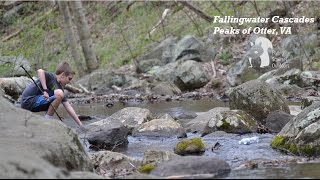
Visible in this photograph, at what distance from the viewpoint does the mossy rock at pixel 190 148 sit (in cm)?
716

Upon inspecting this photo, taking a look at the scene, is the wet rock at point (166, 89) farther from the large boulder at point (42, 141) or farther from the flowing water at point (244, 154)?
the large boulder at point (42, 141)

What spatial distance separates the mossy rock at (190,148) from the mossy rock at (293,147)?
0.91 metres

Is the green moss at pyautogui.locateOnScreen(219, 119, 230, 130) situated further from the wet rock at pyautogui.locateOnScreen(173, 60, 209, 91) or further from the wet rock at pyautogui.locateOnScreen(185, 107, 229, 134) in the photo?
the wet rock at pyautogui.locateOnScreen(173, 60, 209, 91)

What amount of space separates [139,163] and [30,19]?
2329 centimetres

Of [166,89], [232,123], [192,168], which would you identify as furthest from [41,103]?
[166,89]

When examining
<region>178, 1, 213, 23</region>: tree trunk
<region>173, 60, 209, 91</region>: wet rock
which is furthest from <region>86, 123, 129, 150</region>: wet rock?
<region>178, 1, 213, 23</region>: tree trunk

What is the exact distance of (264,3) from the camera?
20.8 meters

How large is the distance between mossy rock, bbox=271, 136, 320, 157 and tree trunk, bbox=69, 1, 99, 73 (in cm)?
1502

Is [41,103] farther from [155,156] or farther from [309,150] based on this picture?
[309,150]

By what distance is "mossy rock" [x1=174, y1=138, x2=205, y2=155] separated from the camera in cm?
716

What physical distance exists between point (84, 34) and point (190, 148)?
590 inches

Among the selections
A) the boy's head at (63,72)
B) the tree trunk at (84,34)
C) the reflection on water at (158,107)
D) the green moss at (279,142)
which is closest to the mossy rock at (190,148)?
the green moss at (279,142)

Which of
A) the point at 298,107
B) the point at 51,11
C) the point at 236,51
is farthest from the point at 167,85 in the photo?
the point at 51,11

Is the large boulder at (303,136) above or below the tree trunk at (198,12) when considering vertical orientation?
below
